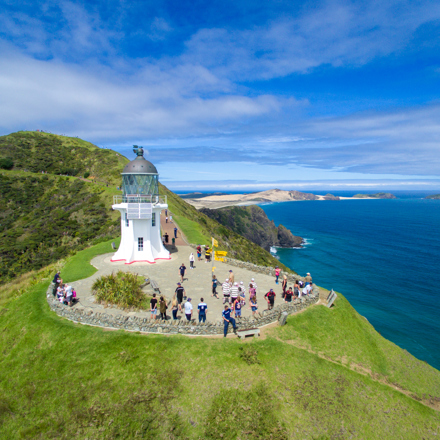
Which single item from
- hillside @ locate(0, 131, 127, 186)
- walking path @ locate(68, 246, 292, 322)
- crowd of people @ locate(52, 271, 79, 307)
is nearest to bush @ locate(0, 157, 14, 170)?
hillside @ locate(0, 131, 127, 186)

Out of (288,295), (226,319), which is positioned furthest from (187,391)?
(288,295)

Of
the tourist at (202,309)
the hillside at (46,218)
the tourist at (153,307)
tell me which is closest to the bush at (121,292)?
the tourist at (153,307)

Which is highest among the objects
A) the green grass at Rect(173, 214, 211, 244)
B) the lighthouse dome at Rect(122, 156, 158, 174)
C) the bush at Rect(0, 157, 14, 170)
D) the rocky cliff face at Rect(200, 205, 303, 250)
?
the bush at Rect(0, 157, 14, 170)

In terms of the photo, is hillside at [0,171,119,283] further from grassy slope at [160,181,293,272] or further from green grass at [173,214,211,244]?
grassy slope at [160,181,293,272]

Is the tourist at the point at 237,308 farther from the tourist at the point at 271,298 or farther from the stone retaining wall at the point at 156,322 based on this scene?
the tourist at the point at 271,298

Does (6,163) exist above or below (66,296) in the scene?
above

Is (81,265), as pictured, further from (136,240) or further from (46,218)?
(46,218)
